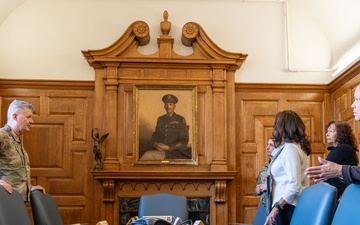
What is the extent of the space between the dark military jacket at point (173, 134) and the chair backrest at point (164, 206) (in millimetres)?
2215

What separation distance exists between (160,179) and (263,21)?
2.53 metres

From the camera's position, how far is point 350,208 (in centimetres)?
210

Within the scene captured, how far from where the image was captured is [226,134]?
7.13 m

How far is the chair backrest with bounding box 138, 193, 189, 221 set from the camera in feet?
15.5

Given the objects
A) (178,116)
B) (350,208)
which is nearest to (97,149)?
(178,116)

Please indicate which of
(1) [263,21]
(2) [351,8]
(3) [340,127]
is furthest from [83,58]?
(3) [340,127]

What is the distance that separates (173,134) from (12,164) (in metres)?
3.09

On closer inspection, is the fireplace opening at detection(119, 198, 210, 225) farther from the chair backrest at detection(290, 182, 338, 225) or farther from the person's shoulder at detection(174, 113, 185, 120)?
the chair backrest at detection(290, 182, 338, 225)

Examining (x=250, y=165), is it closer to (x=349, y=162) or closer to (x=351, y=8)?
(x=351, y=8)

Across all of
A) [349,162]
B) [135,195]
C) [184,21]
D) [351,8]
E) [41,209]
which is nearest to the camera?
[41,209]

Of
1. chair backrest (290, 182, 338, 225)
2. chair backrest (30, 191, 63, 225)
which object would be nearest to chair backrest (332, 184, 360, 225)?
chair backrest (290, 182, 338, 225)

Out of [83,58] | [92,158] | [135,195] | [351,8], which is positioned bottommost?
[135,195]

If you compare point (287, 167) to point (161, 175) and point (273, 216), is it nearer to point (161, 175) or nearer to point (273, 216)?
point (273, 216)

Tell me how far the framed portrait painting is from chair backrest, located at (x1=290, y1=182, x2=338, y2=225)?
4273 mm
